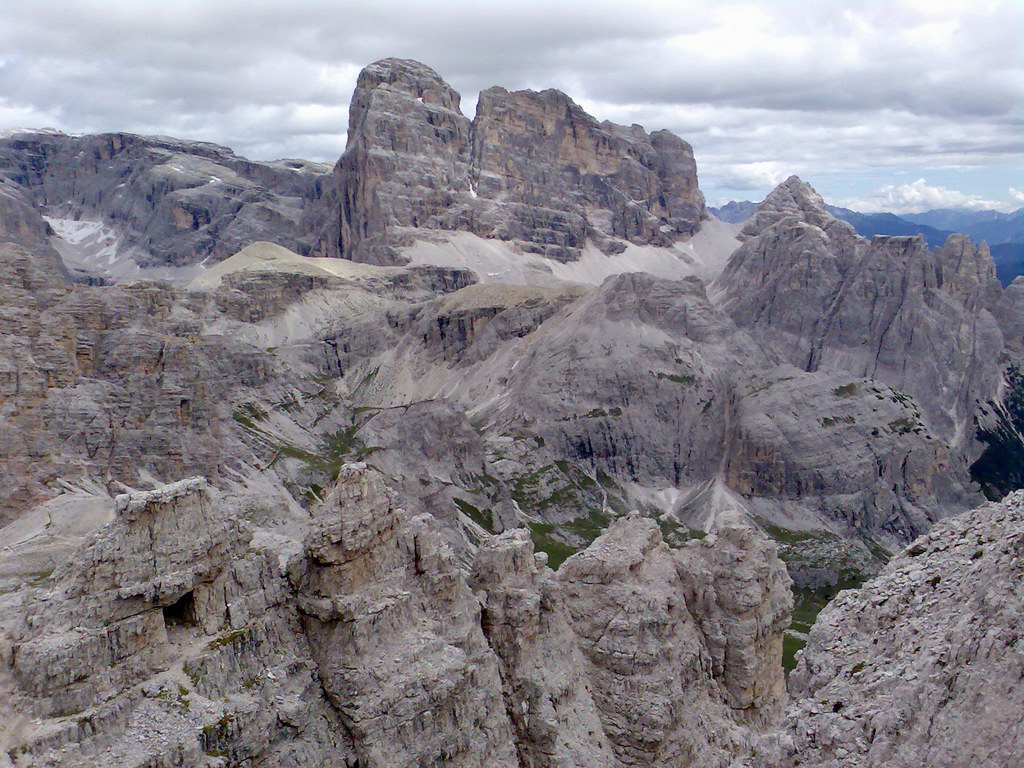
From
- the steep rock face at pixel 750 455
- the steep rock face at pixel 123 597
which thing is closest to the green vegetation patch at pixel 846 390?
the steep rock face at pixel 750 455

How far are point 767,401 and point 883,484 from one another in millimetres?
30358

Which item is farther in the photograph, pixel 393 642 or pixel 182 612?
pixel 393 642

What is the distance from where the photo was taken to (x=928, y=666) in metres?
16.6

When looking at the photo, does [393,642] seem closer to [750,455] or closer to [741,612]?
[741,612]

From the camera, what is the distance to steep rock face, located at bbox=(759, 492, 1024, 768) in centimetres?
1489

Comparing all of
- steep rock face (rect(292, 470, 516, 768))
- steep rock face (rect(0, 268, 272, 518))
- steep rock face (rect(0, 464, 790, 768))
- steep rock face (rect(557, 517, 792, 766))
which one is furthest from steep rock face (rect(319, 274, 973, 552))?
steep rock face (rect(292, 470, 516, 768))

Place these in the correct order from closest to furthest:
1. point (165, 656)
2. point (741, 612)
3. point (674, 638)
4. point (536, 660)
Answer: point (165, 656) < point (536, 660) < point (674, 638) < point (741, 612)

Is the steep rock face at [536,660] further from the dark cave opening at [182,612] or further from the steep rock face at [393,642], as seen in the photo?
the dark cave opening at [182,612]

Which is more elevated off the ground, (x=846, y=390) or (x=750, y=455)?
(x=846, y=390)

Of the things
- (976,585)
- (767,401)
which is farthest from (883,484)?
(976,585)

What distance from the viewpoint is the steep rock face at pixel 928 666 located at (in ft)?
48.9

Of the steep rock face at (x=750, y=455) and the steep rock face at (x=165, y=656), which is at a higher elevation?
the steep rock face at (x=165, y=656)

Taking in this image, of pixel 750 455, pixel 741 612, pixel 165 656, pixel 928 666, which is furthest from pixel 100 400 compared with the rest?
pixel 750 455

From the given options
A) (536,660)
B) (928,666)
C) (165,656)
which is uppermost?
(928,666)
